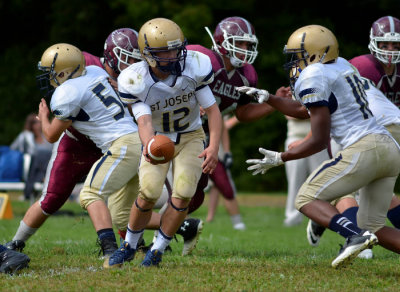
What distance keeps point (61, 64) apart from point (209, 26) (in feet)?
36.6

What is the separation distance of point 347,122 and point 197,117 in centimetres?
113

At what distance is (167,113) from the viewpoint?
5.06 meters

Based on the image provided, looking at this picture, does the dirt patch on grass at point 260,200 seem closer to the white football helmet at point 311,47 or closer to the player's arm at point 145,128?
the white football helmet at point 311,47

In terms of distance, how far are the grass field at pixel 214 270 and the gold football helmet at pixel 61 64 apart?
1435 mm

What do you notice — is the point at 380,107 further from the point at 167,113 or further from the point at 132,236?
the point at 132,236

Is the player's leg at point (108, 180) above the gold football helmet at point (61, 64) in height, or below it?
below

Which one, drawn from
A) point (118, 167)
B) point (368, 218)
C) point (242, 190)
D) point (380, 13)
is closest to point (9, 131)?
point (242, 190)

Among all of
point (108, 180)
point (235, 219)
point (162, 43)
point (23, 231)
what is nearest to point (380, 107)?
point (162, 43)

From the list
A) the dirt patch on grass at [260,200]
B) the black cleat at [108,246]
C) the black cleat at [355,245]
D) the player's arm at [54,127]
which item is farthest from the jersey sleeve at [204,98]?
the dirt patch on grass at [260,200]

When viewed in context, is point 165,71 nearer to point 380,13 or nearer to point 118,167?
point 118,167

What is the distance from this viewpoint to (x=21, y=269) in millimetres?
4883

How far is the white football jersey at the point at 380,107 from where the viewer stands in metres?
5.86

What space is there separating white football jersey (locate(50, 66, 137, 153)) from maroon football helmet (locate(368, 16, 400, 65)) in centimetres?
221

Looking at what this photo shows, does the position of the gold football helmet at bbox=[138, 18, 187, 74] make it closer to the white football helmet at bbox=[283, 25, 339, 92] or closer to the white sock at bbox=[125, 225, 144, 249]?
the white football helmet at bbox=[283, 25, 339, 92]
